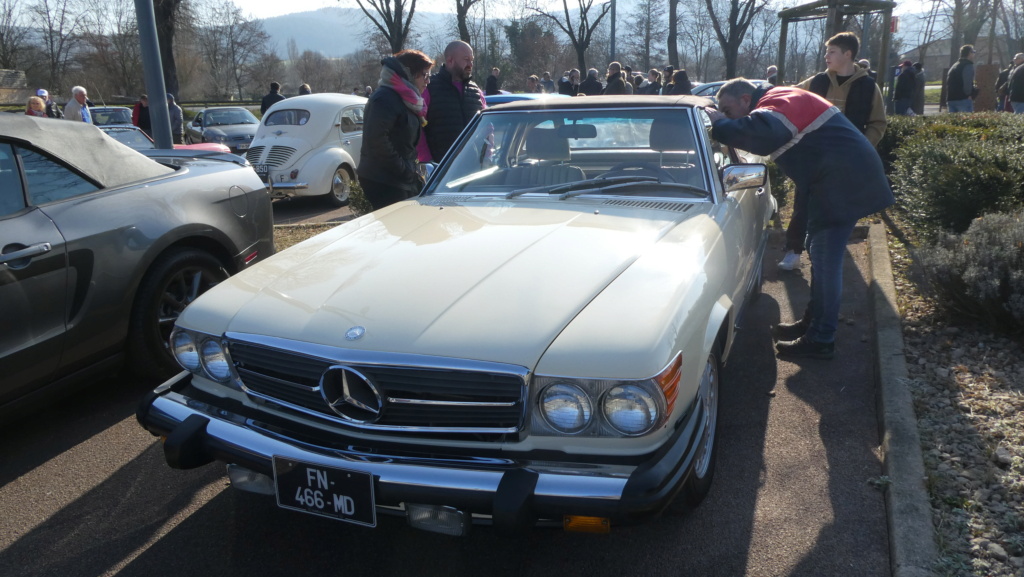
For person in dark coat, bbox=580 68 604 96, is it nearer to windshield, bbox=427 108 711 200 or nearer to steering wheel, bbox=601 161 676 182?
windshield, bbox=427 108 711 200

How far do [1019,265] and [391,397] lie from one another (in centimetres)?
383

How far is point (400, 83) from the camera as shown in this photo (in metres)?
5.15

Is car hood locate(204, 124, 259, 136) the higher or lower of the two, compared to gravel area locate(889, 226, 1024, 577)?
higher

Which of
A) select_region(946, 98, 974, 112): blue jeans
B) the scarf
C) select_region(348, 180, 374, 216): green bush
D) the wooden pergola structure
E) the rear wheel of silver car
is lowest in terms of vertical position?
the rear wheel of silver car

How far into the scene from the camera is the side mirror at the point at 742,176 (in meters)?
3.73

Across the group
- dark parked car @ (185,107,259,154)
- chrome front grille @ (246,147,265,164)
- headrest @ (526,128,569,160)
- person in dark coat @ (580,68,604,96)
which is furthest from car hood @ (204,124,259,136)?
headrest @ (526,128,569,160)

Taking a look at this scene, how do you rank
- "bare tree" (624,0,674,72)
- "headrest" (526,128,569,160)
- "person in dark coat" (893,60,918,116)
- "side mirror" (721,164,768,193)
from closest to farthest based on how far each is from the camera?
"side mirror" (721,164,768,193)
"headrest" (526,128,569,160)
"person in dark coat" (893,60,918,116)
"bare tree" (624,0,674,72)

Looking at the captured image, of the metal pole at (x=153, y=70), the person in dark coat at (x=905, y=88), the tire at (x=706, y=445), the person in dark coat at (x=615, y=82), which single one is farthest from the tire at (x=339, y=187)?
the person in dark coat at (x=905, y=88)

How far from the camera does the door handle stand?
3367 mm

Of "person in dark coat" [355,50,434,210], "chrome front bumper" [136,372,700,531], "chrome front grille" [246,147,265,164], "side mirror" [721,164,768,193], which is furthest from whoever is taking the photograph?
"chrome front grille" [246,147,265,164]

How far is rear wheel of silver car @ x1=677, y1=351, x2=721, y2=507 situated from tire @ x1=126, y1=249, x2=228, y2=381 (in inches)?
117

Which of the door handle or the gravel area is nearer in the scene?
the gravel area

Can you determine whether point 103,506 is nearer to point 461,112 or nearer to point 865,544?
point 865,544

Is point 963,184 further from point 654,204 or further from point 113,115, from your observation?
point 113,115
